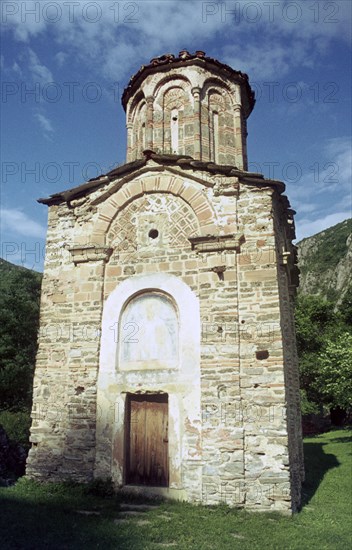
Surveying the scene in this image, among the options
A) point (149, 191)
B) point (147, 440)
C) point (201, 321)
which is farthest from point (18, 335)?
point (201, 321)

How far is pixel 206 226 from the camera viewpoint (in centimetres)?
870

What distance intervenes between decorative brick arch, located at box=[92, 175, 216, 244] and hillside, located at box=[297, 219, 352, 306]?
4278cm

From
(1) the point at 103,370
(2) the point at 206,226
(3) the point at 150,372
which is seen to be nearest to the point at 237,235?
(2) the point at 206,226

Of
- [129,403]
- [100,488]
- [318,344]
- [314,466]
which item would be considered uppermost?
[318,344]

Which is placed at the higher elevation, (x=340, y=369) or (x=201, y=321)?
(x=201, y=321)

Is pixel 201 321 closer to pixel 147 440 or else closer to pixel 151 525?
pixel 147 440

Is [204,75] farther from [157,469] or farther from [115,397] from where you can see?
[157,469]

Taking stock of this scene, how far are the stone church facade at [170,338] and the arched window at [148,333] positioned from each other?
0.8 inches

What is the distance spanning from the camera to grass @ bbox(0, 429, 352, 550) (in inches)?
209

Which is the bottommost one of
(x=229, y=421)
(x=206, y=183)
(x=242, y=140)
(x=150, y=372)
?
(x=229, y=421)

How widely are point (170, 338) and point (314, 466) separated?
7593 mm

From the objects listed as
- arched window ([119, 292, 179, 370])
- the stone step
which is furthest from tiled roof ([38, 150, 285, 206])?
the stone step

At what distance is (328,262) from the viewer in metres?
59.8

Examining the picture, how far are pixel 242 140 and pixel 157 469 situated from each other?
852cm
